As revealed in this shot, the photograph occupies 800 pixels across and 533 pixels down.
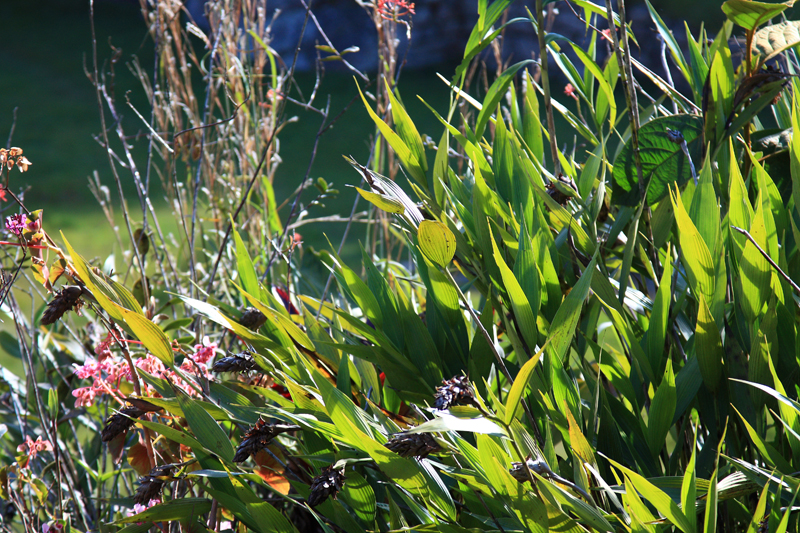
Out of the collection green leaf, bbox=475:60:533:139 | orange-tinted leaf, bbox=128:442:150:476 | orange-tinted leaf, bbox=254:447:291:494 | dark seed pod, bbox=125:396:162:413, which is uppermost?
green leaf, bbox=475:60:533:139

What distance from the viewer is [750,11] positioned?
575 millimetres

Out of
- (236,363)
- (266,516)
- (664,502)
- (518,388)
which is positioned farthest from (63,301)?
(664,502)

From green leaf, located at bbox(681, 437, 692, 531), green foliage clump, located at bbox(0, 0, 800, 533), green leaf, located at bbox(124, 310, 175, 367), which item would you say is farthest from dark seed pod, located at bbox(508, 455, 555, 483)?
green leaf, located at bbox(124, 310, 175, 367)

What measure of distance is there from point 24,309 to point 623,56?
198 centimetres

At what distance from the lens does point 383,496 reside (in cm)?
69

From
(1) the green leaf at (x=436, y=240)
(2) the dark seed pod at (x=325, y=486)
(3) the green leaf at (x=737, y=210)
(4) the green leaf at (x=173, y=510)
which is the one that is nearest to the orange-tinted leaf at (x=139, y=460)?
(4) the green leaf at (x=173, y=510)

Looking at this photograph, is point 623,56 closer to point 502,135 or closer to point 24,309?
point 502,135

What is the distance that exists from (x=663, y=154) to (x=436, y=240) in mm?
326

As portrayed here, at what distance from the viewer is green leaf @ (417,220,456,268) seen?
48 cm

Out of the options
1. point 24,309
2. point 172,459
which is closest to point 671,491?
point 172,459

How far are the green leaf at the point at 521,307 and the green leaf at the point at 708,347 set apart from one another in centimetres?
13

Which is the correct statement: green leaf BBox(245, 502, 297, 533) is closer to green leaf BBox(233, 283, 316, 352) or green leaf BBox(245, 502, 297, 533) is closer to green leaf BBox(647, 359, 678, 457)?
green leaf BBox(233, 283, 316, 352)

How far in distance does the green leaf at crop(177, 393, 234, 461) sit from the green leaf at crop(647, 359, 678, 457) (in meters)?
0.37

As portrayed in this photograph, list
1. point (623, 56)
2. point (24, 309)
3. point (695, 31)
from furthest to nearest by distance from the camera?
point (695, 31), point (24, 309), point (623, 56)
